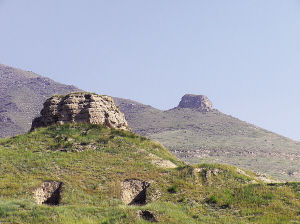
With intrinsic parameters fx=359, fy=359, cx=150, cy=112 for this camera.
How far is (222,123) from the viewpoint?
12456 cm

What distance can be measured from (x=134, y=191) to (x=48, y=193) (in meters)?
4.96

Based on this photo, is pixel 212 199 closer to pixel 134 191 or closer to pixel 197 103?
pixel 134 191

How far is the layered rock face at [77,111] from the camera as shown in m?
32.6

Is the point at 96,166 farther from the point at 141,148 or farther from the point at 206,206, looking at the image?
the point at 206,206

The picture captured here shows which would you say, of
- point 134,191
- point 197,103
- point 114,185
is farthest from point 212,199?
point 197,103

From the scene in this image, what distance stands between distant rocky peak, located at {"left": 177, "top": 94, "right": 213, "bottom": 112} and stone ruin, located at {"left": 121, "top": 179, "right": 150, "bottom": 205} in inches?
5023

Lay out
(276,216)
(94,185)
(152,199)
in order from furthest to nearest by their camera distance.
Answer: (94,185), (152,199), (276,216)

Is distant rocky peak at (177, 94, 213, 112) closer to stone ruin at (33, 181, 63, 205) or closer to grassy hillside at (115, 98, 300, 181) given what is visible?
Answer: grassy hillside at (115, 98, 300, 181)

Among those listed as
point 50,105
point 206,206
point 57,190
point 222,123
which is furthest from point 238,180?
point 222,123

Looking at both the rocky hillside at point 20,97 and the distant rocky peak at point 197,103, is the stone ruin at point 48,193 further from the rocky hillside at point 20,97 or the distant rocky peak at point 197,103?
the distant rocky peak at point 197,103

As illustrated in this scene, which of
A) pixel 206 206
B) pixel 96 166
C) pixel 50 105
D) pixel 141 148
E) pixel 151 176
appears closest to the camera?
pixel 206 206

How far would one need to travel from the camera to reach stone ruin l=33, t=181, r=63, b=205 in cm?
1972

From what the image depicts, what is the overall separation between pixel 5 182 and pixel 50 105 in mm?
13799

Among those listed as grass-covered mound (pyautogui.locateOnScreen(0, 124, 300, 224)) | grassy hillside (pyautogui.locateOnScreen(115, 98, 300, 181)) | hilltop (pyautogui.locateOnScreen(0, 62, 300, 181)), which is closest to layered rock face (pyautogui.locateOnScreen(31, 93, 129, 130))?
grass-covered mound (pyautogui.locateOnScreen(0, 124, 300, 224))
